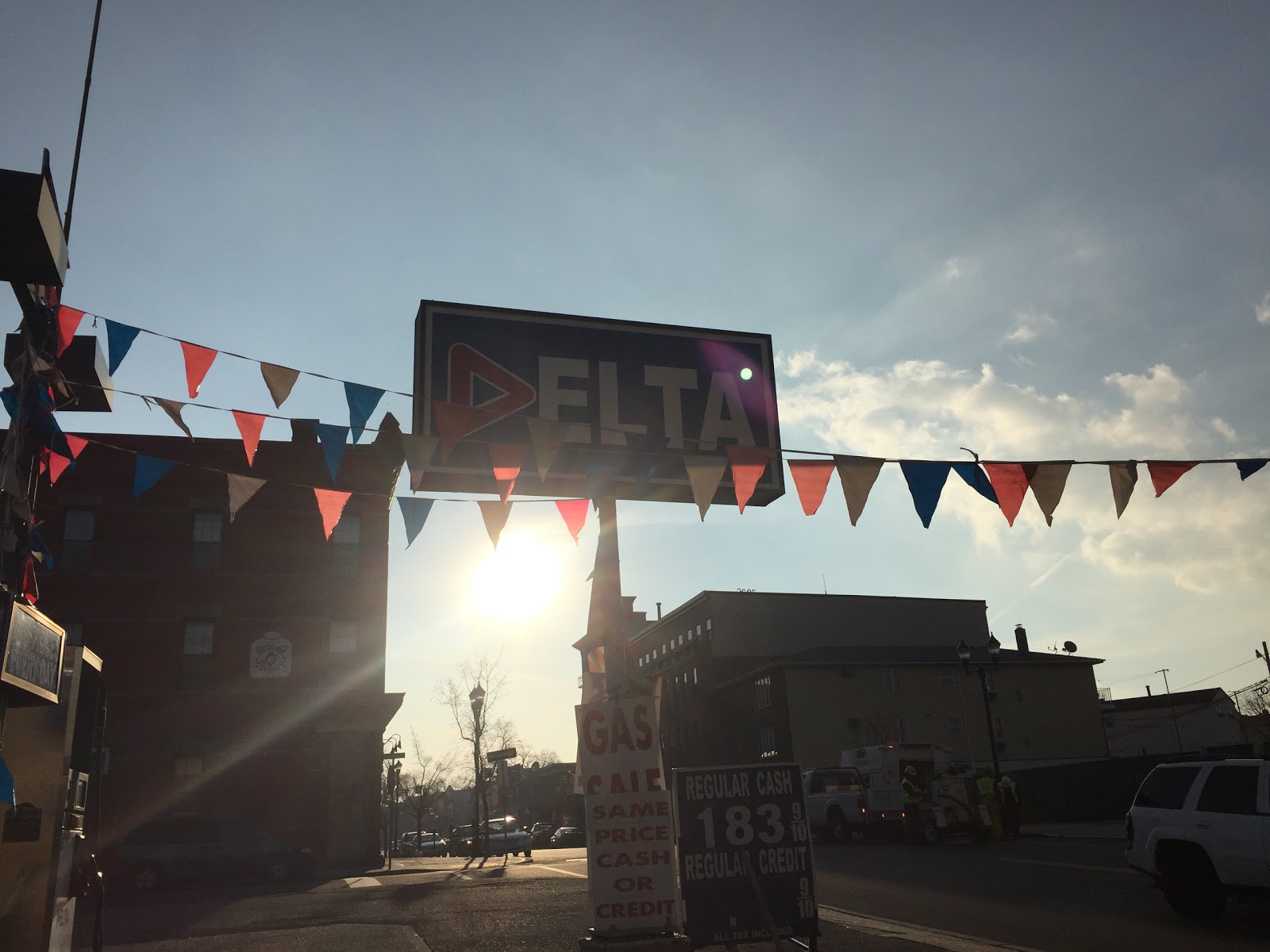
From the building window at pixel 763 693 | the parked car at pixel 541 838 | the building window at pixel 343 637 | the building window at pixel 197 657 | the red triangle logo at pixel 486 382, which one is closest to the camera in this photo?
the red triangle logo at pixel 486 382

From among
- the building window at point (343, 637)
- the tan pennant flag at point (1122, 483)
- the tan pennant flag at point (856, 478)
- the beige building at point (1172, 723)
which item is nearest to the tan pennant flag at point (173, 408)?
the tan pennant flag at point (856, 478)

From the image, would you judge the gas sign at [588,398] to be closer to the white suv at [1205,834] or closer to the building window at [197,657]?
the white suv at [1205,834]

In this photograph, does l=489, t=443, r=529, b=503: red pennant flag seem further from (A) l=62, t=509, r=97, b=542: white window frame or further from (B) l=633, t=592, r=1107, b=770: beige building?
(B) l=633, t=592, r=1107, b=770: beige building

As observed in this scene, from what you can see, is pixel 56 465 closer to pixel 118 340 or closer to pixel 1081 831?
pixel 118 340

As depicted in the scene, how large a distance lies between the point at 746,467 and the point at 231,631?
84.8 ft

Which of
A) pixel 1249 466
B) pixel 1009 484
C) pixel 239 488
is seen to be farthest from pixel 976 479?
Answer: pixel 239 488

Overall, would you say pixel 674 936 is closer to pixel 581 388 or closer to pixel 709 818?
pixel 709 818

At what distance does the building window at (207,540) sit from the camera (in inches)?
1209

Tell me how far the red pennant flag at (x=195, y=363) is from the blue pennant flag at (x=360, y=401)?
1.35 meters

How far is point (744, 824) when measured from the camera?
747cm

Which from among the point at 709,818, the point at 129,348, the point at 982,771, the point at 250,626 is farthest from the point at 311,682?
the point at 709,818

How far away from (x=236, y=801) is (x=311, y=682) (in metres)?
4.02

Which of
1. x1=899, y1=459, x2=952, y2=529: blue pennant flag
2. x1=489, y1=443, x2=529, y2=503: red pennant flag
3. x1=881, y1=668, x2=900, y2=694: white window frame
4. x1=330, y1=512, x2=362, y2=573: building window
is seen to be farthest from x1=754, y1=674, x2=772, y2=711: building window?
x1=489, y1=443, x2=529, y2=503: red pennant flag

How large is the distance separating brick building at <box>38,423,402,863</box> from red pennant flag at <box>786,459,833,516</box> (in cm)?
2194
